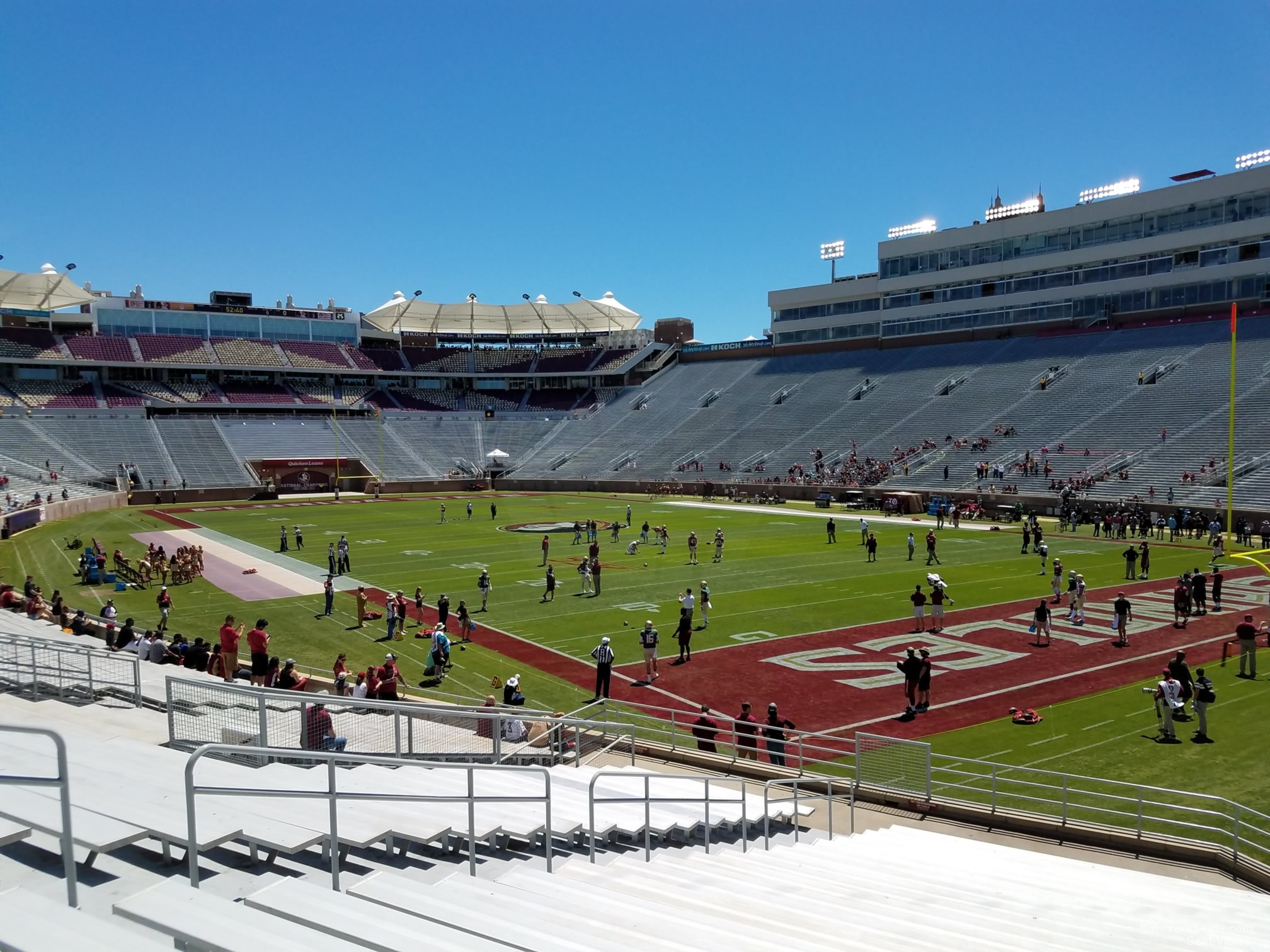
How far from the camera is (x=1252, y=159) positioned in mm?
61875

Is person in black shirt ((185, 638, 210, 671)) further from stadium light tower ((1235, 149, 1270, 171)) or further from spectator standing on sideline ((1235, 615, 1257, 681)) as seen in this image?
stadium light tower ((1235, 149, 1270, 171))

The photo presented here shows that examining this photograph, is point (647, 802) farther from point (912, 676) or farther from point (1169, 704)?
point (1169, 704)

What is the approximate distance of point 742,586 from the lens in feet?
93.1

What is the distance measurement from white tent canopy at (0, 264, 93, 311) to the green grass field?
42.5m

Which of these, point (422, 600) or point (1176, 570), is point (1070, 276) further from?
point (422, 600)

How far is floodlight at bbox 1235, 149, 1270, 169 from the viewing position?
2411 inches

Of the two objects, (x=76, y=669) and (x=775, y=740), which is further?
(x=775, y=740)

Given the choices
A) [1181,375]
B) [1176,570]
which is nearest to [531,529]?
[1176,570]

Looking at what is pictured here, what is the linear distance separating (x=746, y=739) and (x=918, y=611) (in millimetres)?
9731

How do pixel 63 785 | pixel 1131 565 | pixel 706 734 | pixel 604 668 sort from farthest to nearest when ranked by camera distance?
pixel 1131 565, pixel 604 668, pixel 706 734, pixel 63 785

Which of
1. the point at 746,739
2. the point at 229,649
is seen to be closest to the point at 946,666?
the point at 746,739

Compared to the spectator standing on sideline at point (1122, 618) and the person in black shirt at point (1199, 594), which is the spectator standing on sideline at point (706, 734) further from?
the person in black shirt at point (1199, 594)

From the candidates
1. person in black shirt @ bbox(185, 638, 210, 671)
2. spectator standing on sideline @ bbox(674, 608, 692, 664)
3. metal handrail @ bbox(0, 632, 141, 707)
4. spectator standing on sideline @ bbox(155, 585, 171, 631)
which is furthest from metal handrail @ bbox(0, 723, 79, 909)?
spectator standing on sideline @ bbox(155, 585, 171, 631)

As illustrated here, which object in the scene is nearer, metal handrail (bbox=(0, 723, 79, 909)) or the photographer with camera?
metal handrail (bbox=(0, 723, 79, 909))
